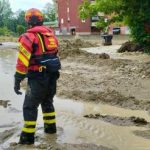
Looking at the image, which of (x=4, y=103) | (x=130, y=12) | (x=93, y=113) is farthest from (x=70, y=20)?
(x=93, y=113)

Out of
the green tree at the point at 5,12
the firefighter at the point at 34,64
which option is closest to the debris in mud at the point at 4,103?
the firefighter at the point at 34,64

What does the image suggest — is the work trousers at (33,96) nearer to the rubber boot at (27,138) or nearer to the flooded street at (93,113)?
the rubber boot at (27,138)

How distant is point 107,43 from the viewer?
39.1m

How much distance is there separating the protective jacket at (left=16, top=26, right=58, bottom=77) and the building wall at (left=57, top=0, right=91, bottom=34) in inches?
2621

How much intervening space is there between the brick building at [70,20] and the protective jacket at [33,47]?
66.6 metres

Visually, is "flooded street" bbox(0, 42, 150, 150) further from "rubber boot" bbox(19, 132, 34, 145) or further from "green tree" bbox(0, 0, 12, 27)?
"green tree" bbox(0, 0, 12, 27)

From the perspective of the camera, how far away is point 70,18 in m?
78.4

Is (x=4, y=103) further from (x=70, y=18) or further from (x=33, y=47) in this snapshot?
(x=70, y=18)

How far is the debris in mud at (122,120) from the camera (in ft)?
30.9

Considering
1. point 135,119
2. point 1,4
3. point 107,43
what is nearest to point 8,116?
point 135,119

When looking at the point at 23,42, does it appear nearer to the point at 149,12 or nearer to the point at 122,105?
the point at 122,105

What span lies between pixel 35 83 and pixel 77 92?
5.34m

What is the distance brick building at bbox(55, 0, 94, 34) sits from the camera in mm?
75875

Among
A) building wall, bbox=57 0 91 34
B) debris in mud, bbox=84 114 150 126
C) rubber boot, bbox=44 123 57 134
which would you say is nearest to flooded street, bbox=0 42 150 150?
debris in mud, bbox=84 114 150 126
